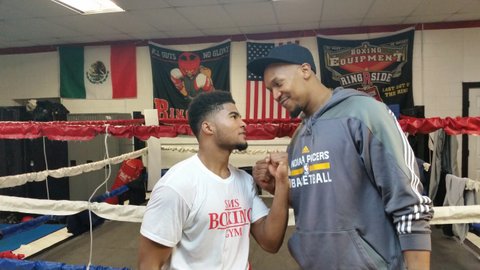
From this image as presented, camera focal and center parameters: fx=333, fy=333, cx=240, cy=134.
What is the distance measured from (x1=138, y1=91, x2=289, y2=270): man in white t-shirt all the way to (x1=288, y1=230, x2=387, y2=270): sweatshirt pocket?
0.15m

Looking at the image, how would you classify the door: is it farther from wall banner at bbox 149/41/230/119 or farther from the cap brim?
the cap brim

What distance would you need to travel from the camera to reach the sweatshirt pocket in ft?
3.06

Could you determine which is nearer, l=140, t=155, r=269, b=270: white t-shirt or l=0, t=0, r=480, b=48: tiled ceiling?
l=140, t=155, r=269, b=270: white t-shirt

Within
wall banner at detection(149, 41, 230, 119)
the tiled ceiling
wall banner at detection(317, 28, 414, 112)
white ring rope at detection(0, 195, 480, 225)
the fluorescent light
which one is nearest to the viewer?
white ring rope at detection(0, 195, 480, 225)

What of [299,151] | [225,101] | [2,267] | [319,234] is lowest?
[2,267]

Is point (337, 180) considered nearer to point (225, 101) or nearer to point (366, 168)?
point (366, 168)

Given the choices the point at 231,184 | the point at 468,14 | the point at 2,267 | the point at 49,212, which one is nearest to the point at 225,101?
the point at 231,184

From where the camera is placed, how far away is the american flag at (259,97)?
6.14 m

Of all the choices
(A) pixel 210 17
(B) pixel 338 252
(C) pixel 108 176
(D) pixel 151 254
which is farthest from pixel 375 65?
Answer: (D) pixel 151 254

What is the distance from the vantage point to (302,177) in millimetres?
1053

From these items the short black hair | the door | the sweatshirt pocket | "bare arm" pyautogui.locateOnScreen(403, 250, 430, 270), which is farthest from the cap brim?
the door

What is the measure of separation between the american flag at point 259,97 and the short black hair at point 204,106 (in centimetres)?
490

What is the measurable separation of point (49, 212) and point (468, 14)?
20.6ft

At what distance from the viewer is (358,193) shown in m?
0.97
